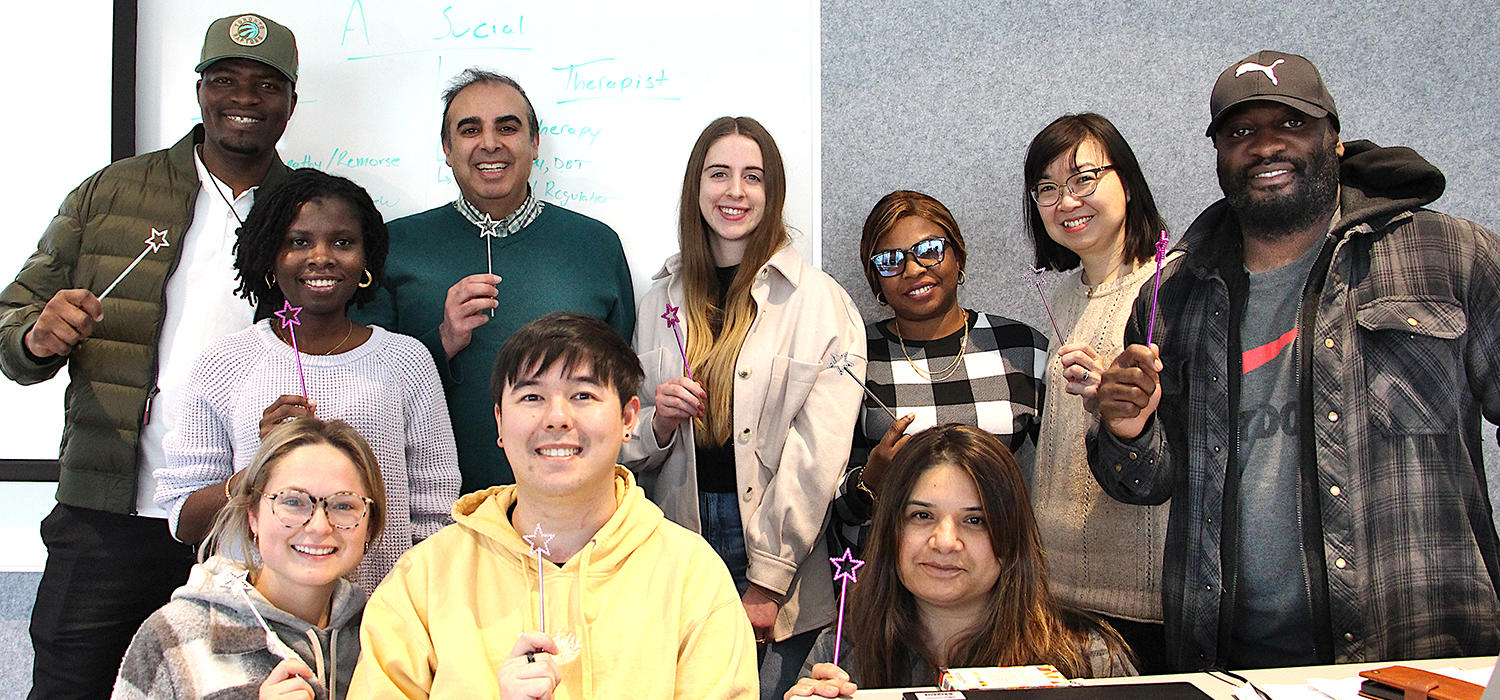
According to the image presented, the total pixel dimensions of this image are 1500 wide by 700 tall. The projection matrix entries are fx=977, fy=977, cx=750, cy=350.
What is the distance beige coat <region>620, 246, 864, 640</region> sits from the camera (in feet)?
6.18

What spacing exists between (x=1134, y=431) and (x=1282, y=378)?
260mm

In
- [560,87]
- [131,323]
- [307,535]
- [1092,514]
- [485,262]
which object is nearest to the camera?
[307,535]

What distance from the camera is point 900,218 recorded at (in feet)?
6.81

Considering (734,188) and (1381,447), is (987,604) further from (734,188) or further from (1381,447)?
(734,188)

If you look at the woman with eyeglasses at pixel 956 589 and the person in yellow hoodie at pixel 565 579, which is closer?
the person in yellow hoodie at pixel 565 579

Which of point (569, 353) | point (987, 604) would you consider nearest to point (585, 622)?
point (569, 353)

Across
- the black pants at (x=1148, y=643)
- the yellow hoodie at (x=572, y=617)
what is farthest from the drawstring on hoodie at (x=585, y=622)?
the black pants at (x=1148, y=643)

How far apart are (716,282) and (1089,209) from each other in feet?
2.53

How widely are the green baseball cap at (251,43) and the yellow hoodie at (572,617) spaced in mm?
1169

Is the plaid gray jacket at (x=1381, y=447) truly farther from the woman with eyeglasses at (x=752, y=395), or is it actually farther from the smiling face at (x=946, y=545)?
the woman with eyeglasses at (x=752, y=395)

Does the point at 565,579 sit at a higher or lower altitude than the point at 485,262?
lower

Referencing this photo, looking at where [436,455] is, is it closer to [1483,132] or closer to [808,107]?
[808,107]

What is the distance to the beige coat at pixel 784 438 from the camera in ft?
6.18

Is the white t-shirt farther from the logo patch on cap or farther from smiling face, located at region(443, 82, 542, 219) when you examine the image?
smiling face, located at region(443, 82, 542, 219)
